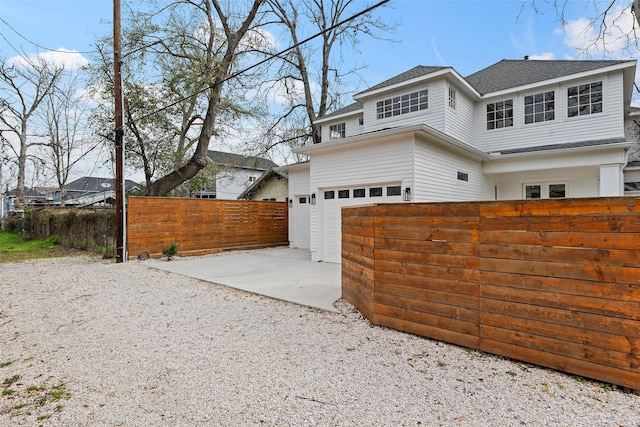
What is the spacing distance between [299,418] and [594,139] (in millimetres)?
12095

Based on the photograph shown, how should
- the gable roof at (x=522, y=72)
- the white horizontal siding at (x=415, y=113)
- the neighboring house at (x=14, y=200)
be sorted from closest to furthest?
the white horizontal siding at (x=415, y=113), the gable roof at (x=522, y=72), the neighboring house at (x=14, y=200)

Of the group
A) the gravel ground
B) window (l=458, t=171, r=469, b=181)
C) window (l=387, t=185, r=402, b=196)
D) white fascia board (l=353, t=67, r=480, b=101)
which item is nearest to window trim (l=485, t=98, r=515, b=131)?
white fascia board (l=353, t=67, r=480, b=101)

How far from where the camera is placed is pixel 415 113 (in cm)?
1091

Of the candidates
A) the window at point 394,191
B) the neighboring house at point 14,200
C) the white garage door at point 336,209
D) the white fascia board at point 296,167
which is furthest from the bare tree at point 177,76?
the neighboring house at point 14,200

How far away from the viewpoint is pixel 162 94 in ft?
41.4

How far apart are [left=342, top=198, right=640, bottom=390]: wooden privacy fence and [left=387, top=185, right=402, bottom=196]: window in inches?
164

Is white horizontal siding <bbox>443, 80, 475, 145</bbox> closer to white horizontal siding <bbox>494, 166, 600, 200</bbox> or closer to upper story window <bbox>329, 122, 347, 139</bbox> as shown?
white horizontal siding <bbox>494, 166, 600, 200</bbox>

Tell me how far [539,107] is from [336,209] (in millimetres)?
7914

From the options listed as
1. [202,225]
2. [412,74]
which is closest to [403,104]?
[412,74]

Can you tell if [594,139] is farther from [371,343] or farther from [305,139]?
[305,139]

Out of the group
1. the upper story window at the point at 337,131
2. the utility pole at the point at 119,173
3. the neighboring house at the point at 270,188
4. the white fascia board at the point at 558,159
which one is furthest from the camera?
the neighboring house at the point at 270,188

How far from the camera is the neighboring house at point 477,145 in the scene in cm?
827

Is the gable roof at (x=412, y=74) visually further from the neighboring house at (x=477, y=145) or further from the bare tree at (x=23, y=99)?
the bare tree at (x=23, y=99)

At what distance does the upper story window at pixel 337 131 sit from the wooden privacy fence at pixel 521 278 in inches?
448
